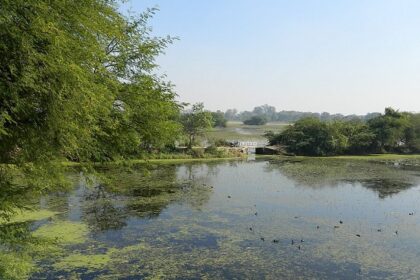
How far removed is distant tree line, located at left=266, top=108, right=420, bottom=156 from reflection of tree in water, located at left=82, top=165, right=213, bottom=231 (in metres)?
21.4

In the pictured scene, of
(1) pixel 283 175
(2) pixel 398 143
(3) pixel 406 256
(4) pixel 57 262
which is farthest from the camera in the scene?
(2) pixel 398 143

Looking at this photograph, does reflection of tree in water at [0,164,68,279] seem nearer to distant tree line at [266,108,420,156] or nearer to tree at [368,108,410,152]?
distant tree line at [266,108,420,156]

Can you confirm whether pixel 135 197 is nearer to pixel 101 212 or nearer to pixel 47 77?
pixel 101 212

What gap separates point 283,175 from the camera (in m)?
28.3

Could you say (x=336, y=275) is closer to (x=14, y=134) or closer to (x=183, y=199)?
(x=14, y=134)

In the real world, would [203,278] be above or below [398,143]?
below

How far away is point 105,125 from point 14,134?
262 centimetres

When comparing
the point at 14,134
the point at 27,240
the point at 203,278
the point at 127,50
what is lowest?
the point at 203,278

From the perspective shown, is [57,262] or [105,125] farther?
[57,262]

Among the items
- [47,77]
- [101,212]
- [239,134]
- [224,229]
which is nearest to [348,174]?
[224,229]

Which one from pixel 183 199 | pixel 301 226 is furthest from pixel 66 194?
pixel 301 226

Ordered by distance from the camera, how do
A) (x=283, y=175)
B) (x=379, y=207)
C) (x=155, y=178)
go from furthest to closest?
1. (x=283, y=175)
2. (x=155, y=178)
3. (x=379, y=207)

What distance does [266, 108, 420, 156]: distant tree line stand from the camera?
4397 centimetres

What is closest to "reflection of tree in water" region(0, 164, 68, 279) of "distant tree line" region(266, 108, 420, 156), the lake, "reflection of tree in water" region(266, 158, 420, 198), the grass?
the lake
